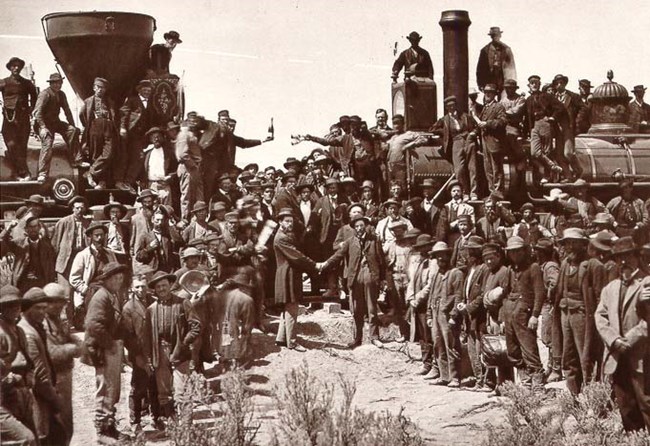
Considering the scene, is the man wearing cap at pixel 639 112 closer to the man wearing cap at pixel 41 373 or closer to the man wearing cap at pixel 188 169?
the man wearing cap at pixel 188 169

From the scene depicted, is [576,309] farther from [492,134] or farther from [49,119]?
[49,119]

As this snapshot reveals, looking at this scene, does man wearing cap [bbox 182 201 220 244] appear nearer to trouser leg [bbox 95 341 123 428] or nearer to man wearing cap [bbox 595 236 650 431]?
trouser leg [bbox 95 341 123 428]

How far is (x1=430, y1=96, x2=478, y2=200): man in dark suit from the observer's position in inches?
772

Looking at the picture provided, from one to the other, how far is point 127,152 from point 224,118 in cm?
151

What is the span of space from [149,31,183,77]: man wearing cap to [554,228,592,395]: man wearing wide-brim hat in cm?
753

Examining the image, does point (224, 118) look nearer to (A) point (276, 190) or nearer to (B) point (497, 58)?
(A) point (276, 190)

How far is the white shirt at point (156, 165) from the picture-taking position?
1800cm

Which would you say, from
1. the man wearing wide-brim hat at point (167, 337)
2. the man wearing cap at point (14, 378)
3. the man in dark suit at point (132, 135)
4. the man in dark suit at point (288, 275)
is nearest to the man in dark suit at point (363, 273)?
the man in dark suit at point (288, 275)

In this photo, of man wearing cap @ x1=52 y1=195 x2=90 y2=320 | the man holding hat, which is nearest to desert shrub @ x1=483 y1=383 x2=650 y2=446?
the man holding hat

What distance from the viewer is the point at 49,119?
17844mm

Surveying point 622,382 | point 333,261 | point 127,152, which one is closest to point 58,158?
point 127,152

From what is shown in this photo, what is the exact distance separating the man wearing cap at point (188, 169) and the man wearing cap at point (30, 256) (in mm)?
2538

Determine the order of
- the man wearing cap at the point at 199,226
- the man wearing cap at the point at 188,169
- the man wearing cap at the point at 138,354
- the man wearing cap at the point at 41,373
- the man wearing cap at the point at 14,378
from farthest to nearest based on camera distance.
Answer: the man wearing cap at the point at 188,169 < the man wearing cap at the point at 199,226 < the man wearing cap at the point at 138,354 < the man wearing cap at the point at 41,373 < the man wearing cap at the point at 14,378

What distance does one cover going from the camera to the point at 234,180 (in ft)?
60.3
